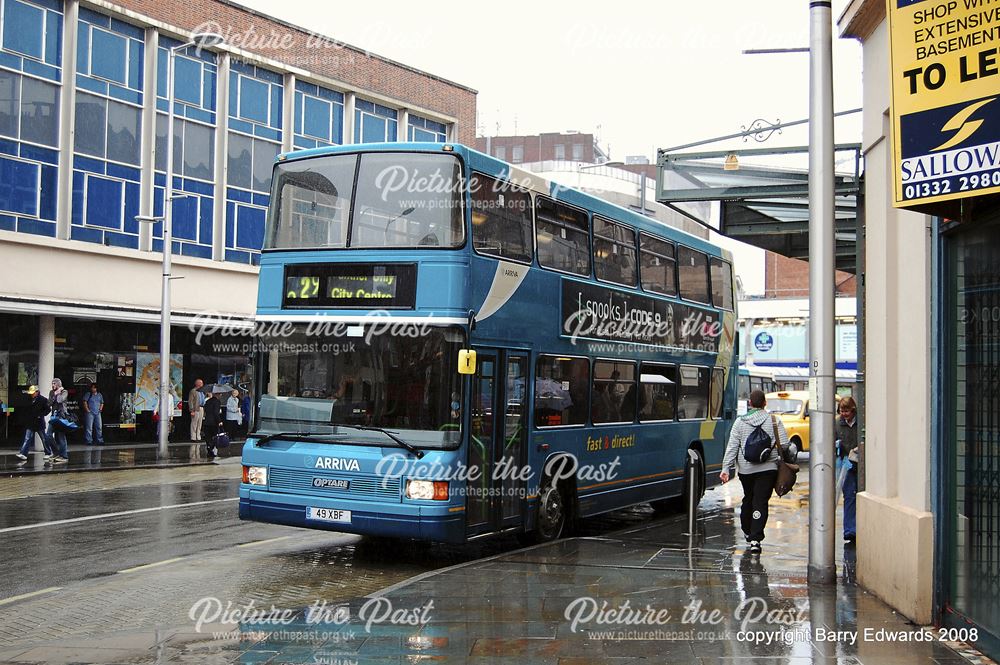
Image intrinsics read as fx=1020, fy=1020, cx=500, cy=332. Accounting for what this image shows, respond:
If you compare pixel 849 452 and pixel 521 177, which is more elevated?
pixel 521 177

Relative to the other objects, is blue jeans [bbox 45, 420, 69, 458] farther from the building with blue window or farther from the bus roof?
the bus roof

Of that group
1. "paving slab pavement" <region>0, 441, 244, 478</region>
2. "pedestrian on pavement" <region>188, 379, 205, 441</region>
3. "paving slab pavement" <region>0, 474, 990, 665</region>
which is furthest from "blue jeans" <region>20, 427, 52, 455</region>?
"paving slab pavement" <region>0, 474, 990, 665</region>

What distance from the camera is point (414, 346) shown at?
10594mm

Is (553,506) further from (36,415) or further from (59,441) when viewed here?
(59,441)

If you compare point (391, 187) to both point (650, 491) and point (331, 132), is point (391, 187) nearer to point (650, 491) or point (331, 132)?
point (650, 491)

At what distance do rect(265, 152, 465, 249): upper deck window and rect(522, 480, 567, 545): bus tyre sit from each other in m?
3.65

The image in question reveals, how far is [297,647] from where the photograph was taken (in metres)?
7.38

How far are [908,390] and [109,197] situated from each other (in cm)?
2525

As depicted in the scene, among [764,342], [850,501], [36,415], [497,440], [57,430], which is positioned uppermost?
[764,342]

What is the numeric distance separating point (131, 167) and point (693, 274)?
19.4 meters

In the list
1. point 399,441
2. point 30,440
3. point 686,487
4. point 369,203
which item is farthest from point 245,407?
point 399,441

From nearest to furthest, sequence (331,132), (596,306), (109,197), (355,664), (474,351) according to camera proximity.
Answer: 1. (355,664)
2. (474,351)
3. (596,306)
4. (109,197)
5. (331,132)

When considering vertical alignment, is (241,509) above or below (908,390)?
below

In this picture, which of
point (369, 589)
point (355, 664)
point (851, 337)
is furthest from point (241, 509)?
point (851, 337)
